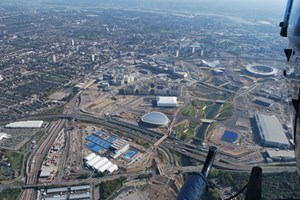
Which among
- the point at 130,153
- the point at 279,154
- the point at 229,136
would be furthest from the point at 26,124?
the point at 279,154

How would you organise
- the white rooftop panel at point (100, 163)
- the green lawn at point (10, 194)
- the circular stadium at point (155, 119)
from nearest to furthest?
the green lawn at point (10, 194) → the white rooftop panel at point (100, 163) → the circular stadium at point (155, 119)

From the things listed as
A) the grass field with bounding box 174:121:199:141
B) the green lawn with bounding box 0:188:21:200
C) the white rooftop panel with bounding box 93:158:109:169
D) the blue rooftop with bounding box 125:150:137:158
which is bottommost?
the green lawn with bounding box 0:188:21:200

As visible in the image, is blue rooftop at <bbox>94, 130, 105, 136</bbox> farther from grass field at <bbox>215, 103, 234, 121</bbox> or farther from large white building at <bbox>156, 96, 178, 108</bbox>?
grass field at <bbox>215, 103, 234, 121</bbox>

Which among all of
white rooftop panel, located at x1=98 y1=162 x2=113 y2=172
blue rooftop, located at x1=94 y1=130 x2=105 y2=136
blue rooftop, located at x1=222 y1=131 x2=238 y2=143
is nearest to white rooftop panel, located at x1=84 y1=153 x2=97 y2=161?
white rooftop panel, located at x1=98 y1=162 x2=113 y2=172

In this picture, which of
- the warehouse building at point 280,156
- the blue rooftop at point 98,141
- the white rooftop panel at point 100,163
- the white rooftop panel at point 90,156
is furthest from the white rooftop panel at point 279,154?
the white rooftop panel at point 90,156

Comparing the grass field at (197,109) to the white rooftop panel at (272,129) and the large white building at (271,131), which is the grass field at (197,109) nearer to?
the large white building at (271,131)

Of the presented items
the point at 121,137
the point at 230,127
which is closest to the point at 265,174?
the point at 230,127
